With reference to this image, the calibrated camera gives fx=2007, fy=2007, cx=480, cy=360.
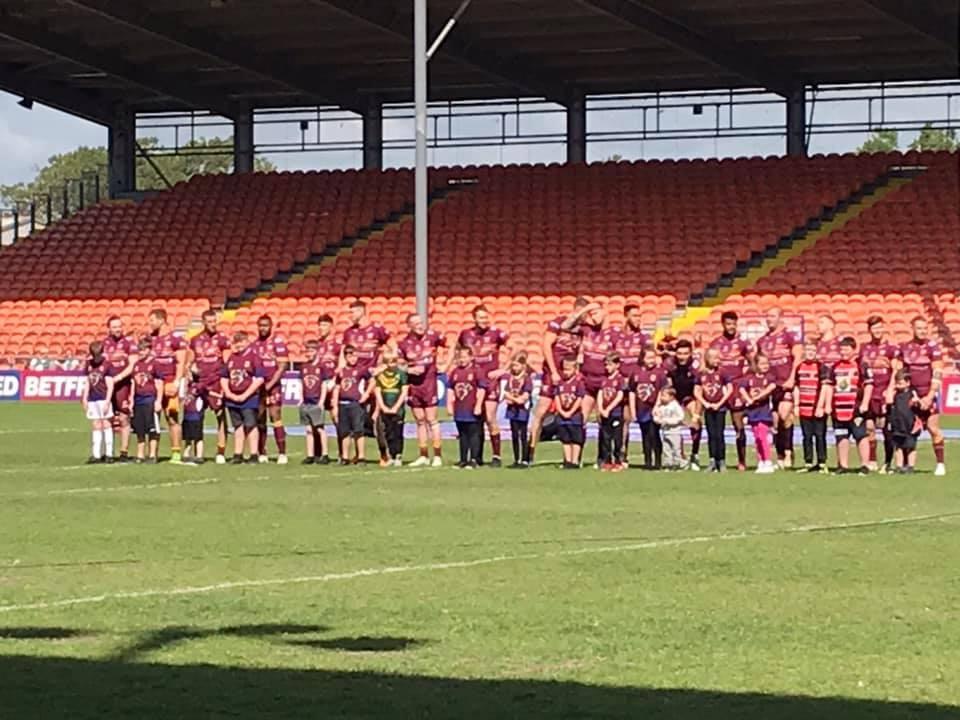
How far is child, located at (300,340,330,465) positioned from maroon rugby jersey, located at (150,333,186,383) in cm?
149

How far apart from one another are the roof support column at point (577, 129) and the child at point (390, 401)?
26.1 meters

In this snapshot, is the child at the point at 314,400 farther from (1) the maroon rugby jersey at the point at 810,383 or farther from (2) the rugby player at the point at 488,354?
(1) the maroon rugby jersey at the point at 810,383

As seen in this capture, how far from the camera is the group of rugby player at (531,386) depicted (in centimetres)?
2189

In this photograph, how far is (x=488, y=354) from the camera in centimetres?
2250

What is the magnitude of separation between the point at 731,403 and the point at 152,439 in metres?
6.87

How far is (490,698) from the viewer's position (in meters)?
7.97

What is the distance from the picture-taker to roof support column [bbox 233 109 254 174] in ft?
170

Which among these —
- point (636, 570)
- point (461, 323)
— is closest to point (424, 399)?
point (636, 570)

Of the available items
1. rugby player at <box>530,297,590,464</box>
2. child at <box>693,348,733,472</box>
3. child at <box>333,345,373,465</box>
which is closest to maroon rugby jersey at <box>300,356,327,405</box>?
child at <box>333,345,373,465</box>

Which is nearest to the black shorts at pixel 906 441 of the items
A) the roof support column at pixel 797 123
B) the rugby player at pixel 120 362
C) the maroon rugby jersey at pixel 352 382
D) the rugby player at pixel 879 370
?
the rugby player at pixel 879 370

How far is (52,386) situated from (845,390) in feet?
79.5

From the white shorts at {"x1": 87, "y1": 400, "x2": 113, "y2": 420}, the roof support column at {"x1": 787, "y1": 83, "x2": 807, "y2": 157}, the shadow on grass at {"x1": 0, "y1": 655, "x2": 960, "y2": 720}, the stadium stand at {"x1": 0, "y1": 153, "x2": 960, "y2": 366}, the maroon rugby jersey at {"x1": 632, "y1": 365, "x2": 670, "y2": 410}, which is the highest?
the roof support column at {"x1": 787, "y1": 83, "x2": 807, "y2": 157}

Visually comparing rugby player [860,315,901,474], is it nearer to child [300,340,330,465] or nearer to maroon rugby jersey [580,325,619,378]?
maroon rugby jersey [580,325,619,378]

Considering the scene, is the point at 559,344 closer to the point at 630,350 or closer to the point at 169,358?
the point at 630,350
